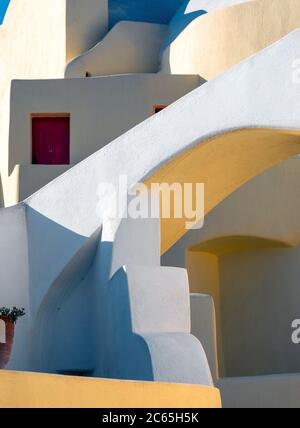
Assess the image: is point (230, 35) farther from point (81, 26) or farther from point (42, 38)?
point (42, 38)

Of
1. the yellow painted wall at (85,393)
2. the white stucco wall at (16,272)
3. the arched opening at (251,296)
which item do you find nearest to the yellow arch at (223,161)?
the white stucco wall at (16,272)

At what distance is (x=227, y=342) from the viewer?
17.8 metres

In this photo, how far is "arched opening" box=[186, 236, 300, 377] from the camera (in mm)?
16953

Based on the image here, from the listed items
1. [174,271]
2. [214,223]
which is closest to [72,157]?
[214,223]

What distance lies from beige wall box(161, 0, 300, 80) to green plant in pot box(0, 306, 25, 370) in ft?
26.0

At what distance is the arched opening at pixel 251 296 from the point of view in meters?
17.0

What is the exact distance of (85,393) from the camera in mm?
7082

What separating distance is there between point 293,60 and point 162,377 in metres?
3.40

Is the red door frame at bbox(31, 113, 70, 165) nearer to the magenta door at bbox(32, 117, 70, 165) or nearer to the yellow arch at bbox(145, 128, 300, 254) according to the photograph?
the magenta door at bbox(32, 117, 70, 165)

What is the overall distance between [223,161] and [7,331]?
126 inches

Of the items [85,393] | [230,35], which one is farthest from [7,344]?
[230,35]

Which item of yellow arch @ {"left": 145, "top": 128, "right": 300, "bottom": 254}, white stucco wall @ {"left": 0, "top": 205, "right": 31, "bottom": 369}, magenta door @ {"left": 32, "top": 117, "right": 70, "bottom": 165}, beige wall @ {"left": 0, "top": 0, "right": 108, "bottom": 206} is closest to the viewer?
yellow arch @ {"left": 145, "top": 128, "right": 300, "bottom": 254}

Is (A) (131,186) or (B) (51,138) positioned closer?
(A) (131,186)

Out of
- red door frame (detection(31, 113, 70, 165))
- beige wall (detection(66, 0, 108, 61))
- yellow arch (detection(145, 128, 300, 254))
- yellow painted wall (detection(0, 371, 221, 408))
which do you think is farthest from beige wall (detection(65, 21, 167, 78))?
yellow painted wall (detection(0, 371, 221, 408))
